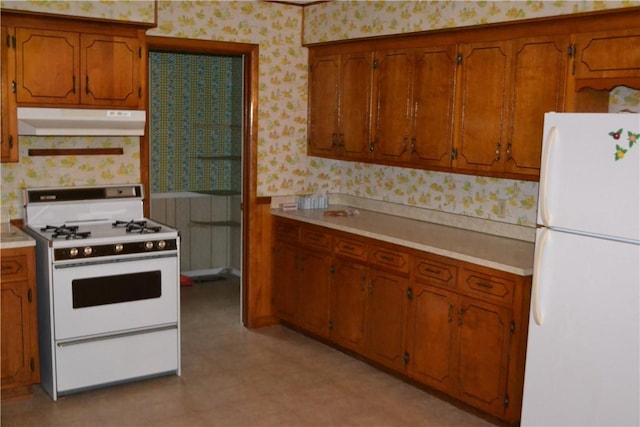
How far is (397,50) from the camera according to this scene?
188 inches

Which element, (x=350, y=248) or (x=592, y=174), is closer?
(x=592, y=174)

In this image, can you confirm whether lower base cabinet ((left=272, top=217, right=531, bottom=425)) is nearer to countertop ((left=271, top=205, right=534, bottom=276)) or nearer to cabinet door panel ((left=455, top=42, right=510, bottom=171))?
countertop ((left=271, top=205, right=534, bottom=276))

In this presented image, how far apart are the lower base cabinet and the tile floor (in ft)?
0.56

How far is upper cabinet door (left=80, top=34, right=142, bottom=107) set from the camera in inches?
173

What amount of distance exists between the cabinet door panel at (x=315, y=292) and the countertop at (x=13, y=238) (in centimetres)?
201

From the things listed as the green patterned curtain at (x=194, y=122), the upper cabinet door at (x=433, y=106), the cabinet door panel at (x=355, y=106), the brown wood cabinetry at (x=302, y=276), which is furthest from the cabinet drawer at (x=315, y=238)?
the green patterned curtain at (x=194, y=122)

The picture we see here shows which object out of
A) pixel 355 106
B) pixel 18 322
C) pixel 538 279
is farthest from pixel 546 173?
pixel 18 322

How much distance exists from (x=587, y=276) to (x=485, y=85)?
1504 millimetres

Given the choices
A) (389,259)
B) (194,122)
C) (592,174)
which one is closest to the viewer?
(592,174)

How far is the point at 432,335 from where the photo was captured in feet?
13.8

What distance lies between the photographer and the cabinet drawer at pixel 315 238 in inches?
198

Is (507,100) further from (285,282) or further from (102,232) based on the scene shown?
(102,232)

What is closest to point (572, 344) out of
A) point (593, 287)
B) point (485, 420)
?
point (593, 287)

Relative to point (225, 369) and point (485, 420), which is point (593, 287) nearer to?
point (485, 420)
